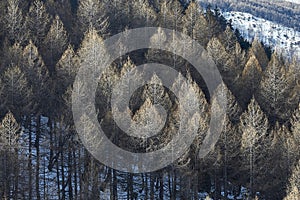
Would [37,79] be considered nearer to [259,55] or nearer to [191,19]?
[191,19]

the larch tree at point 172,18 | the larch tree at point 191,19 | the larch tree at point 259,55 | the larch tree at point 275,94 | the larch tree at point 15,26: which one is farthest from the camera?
the larch tree at point 172,18

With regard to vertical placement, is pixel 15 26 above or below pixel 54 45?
above

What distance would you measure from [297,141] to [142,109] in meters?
14.4

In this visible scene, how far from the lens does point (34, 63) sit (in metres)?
44.6

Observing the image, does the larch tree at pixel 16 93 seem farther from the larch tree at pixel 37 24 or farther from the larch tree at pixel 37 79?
the larch tree at pixel 37 24

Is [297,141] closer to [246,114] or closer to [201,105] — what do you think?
[246,114]

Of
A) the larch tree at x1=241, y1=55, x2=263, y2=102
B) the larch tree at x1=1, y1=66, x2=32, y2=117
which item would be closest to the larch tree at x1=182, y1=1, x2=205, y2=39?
the larch tree at x1=241, y1=55, x2=263, y2=102

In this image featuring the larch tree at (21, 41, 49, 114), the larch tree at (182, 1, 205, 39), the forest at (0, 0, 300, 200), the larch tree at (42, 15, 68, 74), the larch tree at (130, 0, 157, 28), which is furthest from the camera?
the larch tree at (130, 0, 157, 28)

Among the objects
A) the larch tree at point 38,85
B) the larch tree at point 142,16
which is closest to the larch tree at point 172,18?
the larch tree at point 142,16

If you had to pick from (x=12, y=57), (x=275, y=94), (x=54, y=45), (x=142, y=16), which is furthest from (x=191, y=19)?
(x=12, y=57)

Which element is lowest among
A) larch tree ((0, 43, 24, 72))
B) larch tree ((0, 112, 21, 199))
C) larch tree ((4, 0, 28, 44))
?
larch tree ((0, 112, 21, 199))

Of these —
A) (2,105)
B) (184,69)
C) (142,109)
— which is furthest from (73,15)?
(142,109)

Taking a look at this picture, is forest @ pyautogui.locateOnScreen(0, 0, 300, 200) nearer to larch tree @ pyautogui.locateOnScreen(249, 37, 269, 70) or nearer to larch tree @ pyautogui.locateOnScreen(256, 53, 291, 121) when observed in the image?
larch tree @ pyautogui.locateOnScreen(256, 53, 291, 121)

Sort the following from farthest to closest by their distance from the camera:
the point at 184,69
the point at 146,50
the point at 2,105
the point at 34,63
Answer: the point at 146,50, the point at 184,69, the point at 34,63, the point at 2,105
